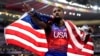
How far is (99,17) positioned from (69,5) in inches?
107

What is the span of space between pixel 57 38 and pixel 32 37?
2.37 ft

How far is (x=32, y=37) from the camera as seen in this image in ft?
13.7

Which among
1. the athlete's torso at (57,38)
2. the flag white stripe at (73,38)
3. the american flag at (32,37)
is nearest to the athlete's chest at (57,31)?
the athlete's torso at (57,38)

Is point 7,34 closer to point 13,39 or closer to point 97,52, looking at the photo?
point 13,39

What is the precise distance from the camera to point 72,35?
4016 millimetres

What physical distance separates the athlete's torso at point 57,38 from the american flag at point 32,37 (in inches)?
15.7

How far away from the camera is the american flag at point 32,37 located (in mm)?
4051

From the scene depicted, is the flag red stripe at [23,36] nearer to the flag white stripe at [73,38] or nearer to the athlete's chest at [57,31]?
the flag white stripe at [73,38]

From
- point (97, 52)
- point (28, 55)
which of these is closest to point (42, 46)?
point (28, 55)

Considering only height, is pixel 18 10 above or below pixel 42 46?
above

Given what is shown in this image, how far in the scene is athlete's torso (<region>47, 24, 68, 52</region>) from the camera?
3.54 metres

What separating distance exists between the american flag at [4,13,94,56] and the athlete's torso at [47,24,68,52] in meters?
0.40

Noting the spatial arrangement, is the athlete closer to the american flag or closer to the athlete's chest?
the athlete's chest

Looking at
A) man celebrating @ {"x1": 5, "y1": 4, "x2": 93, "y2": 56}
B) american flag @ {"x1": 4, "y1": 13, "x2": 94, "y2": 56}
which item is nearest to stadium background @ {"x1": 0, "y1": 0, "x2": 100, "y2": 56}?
american flag @ {"x1": 4, "y1": 13, "x2": 94, "y2": 56}
